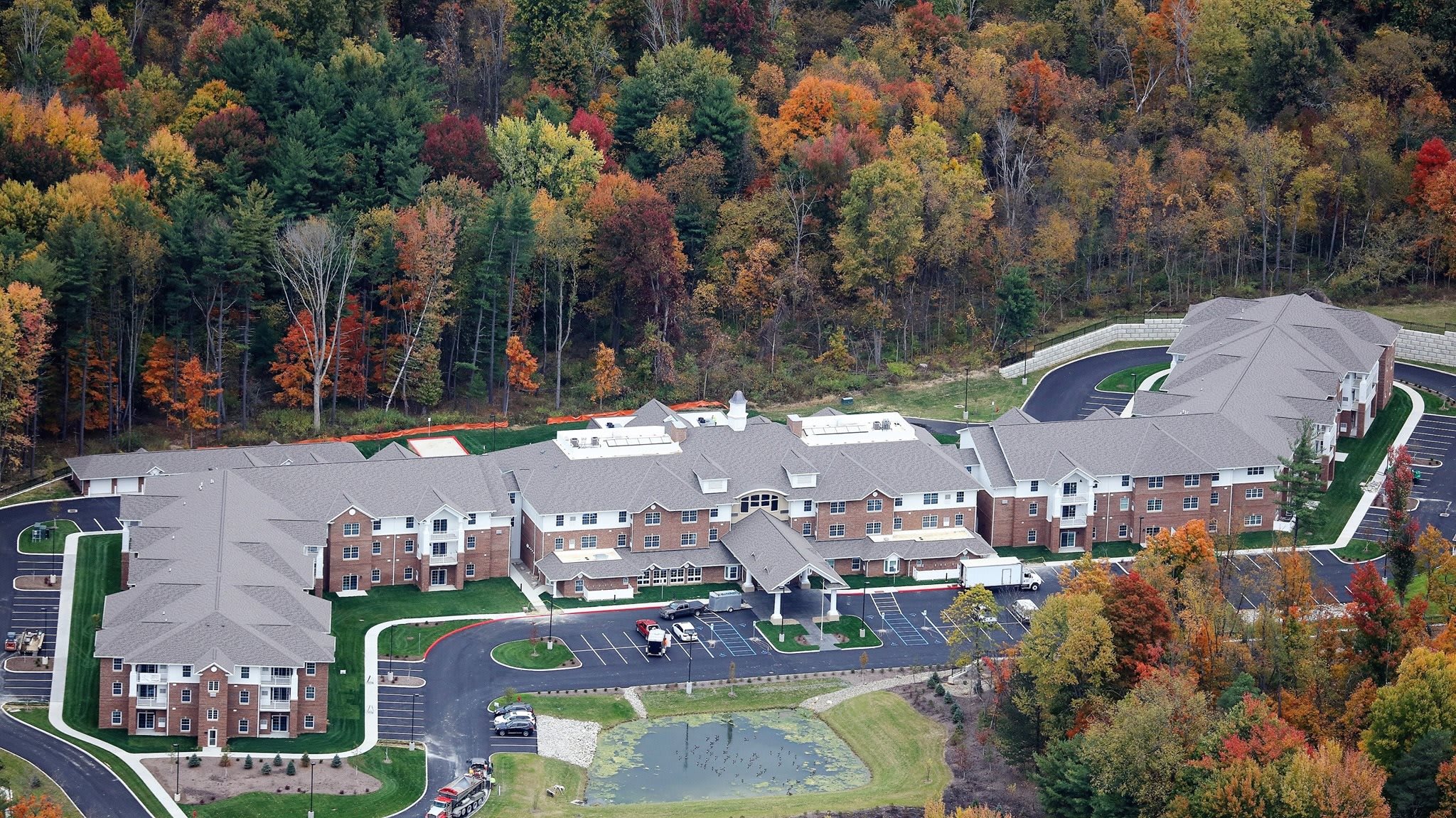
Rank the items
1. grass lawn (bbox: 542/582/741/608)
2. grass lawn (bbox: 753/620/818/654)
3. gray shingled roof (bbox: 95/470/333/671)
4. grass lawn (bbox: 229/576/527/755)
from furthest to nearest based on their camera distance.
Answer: grass lawn (bbox: 542/582/741/608), grass lawn (bbox: 753/620/818/654), gray shingled roof (bbox: 95/470/333/671), grass lawn (bbox: 229/576/527/755)

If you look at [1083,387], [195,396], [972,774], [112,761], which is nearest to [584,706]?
[972,774]

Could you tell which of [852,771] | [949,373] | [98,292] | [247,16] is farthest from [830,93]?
[852,771]

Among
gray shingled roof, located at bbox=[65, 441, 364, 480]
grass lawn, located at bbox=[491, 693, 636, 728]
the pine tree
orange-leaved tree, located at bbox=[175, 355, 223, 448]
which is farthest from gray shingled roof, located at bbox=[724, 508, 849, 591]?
orange-leaved tree, located at bbox=[175, 355, 223, 448]

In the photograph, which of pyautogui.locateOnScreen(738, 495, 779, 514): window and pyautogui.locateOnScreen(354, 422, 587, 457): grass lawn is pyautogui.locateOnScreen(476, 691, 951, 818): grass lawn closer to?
pyautogui.locateOnScreen(738, 495, 779, 514): window

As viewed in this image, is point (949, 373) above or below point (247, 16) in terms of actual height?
below

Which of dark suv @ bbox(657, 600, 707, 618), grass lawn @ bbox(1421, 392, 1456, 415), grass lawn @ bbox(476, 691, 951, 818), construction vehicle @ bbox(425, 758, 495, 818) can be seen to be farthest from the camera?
grass lawn @ bbox(1421, 392, 1456, 415)

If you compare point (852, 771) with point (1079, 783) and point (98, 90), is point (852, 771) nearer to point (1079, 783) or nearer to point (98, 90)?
point (1079, 783)

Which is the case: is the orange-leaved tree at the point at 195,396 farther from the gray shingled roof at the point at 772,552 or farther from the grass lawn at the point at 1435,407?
the grass lawn at the point at 1435,407

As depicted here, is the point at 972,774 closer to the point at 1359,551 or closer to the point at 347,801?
the point at 347,801

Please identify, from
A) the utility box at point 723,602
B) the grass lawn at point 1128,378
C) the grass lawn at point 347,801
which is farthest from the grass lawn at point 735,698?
the grass lawn at point 1128,378
